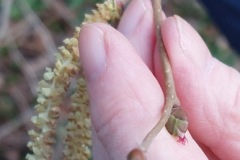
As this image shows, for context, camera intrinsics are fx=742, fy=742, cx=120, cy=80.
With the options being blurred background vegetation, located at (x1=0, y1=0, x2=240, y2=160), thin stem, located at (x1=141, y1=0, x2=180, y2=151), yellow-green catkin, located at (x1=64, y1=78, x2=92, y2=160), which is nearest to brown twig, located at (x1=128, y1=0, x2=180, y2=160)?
thin stem, located at (x1=141, y1=0, x2=180, y2=151)

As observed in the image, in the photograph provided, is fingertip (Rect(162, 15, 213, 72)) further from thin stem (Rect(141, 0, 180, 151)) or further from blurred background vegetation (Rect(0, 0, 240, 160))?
blurred background vegetation (Rect(0, 0, 240, 160))

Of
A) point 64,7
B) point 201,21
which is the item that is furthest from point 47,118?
point 64,7

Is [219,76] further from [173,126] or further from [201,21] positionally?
[201,21]

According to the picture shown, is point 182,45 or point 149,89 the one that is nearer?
point 149,89

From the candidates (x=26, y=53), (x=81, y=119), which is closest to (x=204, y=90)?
(x=81, y=119)

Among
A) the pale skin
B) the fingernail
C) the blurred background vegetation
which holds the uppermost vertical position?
the fingernail

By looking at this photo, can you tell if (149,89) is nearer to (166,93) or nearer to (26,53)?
(166,93)
